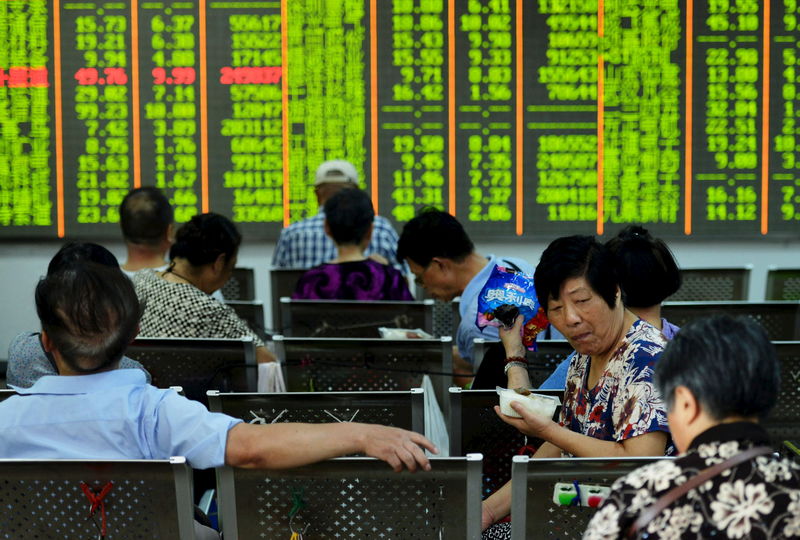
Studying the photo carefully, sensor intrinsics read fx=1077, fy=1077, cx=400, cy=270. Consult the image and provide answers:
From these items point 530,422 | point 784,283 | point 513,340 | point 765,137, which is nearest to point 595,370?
point 530,422

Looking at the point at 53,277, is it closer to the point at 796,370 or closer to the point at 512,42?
the point at 796,370

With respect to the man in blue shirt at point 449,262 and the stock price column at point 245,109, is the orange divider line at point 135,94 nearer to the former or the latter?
the stock price column at point 245,109

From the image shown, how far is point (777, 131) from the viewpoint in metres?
5.52

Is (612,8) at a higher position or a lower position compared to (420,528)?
higher

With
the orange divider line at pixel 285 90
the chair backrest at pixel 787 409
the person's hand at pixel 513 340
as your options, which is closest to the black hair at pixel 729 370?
the person's hand at pixel 513 340

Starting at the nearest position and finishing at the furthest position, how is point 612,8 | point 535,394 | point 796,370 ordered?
point 535,394, point 796,370, point 612,8

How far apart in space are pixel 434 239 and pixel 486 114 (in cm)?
230

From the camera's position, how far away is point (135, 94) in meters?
5.54

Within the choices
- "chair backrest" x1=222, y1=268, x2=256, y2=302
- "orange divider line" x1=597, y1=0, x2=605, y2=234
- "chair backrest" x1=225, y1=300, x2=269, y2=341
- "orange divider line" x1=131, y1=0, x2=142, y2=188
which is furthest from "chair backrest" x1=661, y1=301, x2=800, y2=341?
"orange divider line" x1=131, y1=0, x2=142, y2=188

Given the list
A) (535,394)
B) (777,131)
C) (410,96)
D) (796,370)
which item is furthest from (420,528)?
(777,131)

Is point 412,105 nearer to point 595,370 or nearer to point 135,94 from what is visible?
point 135,94

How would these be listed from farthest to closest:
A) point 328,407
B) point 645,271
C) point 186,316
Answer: point 186,316 < point 645,271 < point 328,407

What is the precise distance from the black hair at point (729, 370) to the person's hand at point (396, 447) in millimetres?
491

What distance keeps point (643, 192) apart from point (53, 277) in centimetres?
415
